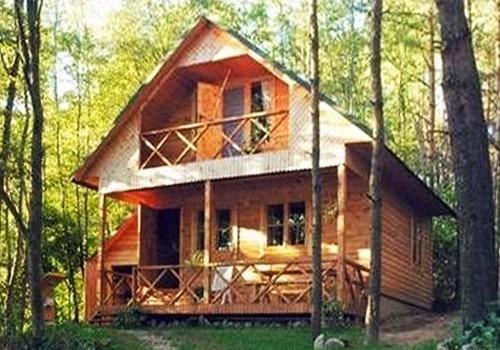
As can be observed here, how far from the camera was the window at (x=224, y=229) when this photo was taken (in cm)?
2002

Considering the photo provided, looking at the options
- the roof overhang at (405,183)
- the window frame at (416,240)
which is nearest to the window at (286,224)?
the roof overhang at (405,183)

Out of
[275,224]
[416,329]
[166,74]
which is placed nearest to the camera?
[416,329]

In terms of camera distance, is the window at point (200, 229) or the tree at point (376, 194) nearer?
the tree at point (376, 194)

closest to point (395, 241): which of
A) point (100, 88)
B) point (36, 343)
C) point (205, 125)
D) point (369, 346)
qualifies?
point (205, 125)

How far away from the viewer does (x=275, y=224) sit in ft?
63.8

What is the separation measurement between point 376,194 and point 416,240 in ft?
32.9

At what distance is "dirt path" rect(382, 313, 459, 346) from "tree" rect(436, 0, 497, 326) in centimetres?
323

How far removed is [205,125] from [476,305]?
Result: 990 cm

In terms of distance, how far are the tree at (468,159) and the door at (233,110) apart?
929cm

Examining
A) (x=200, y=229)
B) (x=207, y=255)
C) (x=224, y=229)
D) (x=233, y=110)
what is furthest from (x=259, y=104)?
(x=207, y=255)

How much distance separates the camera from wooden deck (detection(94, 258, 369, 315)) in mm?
16734

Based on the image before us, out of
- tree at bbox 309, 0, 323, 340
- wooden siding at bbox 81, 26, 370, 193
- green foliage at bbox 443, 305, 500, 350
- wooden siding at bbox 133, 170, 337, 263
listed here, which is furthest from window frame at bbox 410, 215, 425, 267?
green foliage at bbox 443, 305, 500, 350

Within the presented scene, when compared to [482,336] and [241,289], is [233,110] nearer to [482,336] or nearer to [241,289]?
[241,289]

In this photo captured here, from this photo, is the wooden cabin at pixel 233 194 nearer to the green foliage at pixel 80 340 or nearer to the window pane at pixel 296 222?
the window pane at pixel 296 222
